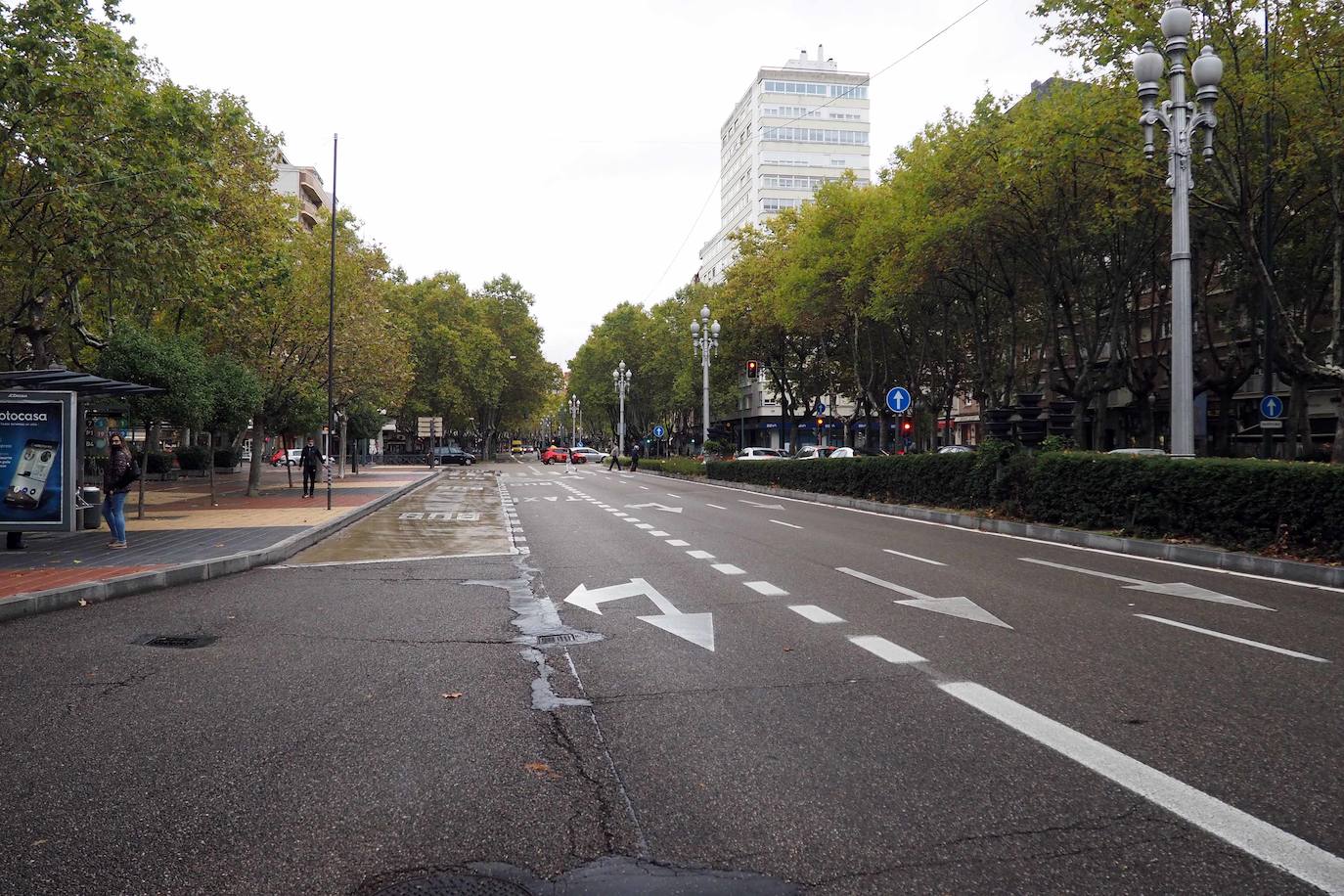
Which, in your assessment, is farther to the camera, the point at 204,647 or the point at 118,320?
the point at 118,320

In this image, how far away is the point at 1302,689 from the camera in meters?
5.21

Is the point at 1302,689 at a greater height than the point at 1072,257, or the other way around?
the point at 1072,257

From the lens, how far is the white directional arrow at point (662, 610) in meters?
7.02

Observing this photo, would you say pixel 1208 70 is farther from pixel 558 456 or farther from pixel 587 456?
pixel 587 456

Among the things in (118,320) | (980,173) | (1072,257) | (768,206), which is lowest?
(118,320)

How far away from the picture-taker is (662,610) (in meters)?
8.12

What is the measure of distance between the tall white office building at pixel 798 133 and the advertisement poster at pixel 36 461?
229ft

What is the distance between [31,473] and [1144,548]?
14.8 m

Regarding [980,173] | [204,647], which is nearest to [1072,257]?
[980,173]

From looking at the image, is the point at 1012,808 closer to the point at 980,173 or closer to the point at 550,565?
the point at 550,565

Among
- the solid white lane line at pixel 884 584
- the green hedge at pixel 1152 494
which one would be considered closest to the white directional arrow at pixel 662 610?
the solid white lane line at pixel 884 584

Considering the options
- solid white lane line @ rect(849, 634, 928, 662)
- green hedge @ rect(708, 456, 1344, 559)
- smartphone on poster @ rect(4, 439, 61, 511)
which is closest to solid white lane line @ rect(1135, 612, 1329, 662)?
solid white lane line @ rect(849, 634, 928, 662)

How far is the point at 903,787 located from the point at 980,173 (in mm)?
23512

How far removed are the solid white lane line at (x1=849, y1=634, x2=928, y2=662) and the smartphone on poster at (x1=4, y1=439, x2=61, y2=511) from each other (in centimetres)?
1137
